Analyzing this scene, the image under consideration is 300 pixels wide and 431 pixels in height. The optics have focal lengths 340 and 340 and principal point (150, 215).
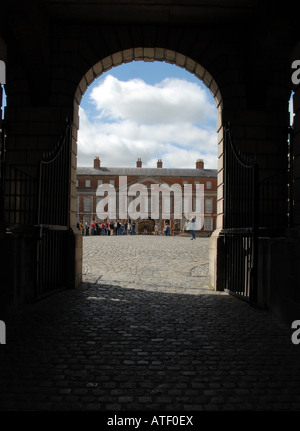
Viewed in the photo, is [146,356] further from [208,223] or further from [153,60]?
[208,223]

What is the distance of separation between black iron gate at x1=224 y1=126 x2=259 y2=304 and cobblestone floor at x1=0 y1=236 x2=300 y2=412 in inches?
17.8

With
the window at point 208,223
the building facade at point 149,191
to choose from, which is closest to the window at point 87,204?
the building facade at point 149,191

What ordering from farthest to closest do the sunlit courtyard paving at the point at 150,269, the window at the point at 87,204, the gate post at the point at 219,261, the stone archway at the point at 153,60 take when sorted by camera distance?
the window at the point at 87,204 → the sunlit courtyard paving at the point at 150,269 → the stone archway at the point at 153,60 → the gate post at the point at 219,261

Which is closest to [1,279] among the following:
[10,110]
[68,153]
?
[68,153]

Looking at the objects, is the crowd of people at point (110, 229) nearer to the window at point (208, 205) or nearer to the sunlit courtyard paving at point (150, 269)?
the sunlit courtyard paving at point (150, 269)

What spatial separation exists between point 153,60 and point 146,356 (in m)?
5.70

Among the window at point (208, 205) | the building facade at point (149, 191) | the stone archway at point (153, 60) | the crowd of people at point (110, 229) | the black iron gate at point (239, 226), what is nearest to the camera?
the black iron gate at point (239, 226)

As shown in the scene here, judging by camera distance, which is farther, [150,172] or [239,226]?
[150,172]

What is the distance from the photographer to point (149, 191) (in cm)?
5325

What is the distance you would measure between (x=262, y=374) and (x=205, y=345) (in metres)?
0.73

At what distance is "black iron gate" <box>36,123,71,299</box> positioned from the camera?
516 cm

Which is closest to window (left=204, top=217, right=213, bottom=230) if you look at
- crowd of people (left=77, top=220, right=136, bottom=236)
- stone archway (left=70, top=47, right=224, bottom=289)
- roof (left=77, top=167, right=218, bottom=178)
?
roof (left=77, top=167, right=218, bottom=178)

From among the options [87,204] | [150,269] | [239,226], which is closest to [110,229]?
[87,204]

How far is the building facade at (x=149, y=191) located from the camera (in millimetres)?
53031
